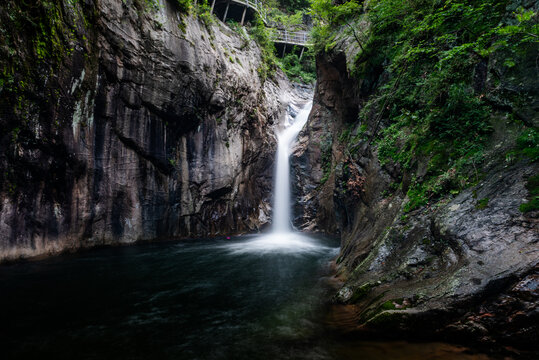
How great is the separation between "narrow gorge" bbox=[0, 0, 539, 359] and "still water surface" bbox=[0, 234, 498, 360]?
0.04 m

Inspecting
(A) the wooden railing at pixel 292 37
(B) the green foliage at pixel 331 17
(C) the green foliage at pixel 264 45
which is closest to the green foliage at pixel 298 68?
(A) the wooden railing at pixel 292 37

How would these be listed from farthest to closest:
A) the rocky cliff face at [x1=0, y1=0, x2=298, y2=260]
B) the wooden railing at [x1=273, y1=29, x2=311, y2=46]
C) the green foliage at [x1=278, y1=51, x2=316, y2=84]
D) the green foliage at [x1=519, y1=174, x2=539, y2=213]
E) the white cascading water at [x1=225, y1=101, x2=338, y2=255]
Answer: the wooden railing at [x1=273, y1=29, x2=311, y2=46]
the green foliage at [x1=278, y1=51, x2=316, y2=84]
the white cascading water at [x1=225, y1=101, x2=338, y2=255]
the rocky cliff face at [x1=0, y1=0, x2=298, y2=260]
the green foliage at [x1=519, y1=174, x2=539, y2=213]

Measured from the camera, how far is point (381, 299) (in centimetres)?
375

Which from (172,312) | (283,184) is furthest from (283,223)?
(172,312)

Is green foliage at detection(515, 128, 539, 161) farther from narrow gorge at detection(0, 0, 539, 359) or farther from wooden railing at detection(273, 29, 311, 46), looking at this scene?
wooden railing at detection(273, 29, 311, 46)

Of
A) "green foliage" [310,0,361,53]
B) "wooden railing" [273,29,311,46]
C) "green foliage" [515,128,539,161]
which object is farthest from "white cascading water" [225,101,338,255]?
"wooden railing" [273,29,311,46]

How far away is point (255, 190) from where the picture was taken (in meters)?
18.1

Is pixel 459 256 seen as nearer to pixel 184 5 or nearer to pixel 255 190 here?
pixel 255 190

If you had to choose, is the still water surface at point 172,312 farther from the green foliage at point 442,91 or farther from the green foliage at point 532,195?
the green foliage at point 442,91

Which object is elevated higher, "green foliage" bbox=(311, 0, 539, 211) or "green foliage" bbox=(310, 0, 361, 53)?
"green foliage" bbox=(310, 0, 361, 53)

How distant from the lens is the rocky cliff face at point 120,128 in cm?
793

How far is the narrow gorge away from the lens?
3.30m

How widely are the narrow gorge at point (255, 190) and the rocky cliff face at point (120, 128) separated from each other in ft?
0.23

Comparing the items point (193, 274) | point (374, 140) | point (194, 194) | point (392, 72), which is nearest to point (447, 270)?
point (374, 140)
